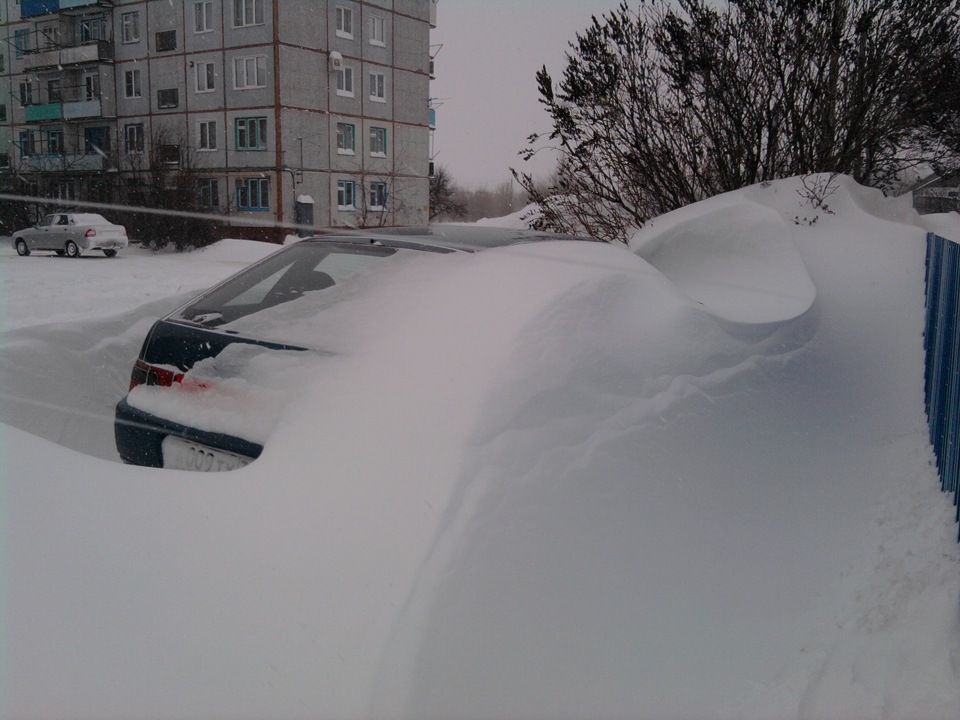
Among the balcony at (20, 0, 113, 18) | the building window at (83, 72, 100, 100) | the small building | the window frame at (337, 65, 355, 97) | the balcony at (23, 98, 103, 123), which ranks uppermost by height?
the balcony at (20, 0, 113, 18)

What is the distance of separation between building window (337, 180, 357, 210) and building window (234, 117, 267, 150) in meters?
2.61

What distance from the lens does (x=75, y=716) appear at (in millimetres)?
1243

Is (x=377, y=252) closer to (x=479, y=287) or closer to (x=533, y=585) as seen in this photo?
(x=479, y=287)

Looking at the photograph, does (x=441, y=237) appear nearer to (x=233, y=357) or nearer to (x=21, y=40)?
(x=233, y=357)

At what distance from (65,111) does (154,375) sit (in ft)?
67.9

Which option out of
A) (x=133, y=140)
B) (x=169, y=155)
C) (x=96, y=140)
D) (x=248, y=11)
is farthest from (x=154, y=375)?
(x=248, y=11)

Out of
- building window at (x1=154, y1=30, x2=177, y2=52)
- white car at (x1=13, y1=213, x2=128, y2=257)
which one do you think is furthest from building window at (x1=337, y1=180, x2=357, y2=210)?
white car at (x1=13, y1=213, x2=128, y2=257)

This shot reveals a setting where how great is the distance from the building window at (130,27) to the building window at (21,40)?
2526mm

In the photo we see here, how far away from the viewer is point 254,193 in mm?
19359

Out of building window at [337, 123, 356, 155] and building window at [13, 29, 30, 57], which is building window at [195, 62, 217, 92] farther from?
building window at [13, 29, 30, 57]

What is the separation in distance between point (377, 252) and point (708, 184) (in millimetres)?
5275

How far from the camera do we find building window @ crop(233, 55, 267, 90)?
19344 mm

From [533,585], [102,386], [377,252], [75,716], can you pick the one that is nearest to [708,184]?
[377,252]

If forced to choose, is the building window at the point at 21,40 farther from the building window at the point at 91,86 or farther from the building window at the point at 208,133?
the building window at the point at 208,133
